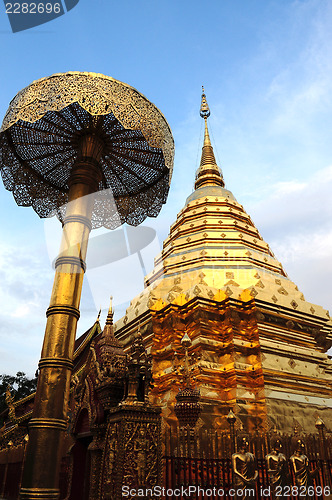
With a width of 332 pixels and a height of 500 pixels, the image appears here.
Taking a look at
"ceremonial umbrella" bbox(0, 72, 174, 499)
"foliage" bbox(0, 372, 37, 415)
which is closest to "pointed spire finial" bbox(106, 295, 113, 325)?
"ceremonial umbrella" bbox(0, 72, 174, 499)

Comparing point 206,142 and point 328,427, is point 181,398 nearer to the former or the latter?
point 328,427

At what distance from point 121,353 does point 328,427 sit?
254 inches

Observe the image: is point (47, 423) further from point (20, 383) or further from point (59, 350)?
point (20, 383)

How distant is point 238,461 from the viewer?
4863 mm

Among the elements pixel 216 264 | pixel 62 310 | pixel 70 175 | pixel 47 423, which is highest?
pixel 216 264

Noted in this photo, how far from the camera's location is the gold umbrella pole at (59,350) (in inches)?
139

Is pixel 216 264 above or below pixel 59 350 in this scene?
above

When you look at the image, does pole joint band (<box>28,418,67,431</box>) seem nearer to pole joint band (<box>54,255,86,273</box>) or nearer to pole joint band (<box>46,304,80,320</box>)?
pole joint band (<box>46,304,80,320</box>)

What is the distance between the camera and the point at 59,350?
395 cm

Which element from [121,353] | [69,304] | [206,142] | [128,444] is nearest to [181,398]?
[121,353]

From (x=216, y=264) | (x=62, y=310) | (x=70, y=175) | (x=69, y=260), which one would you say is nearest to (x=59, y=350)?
(x=62, y=310)

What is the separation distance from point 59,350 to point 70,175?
7.98 feet

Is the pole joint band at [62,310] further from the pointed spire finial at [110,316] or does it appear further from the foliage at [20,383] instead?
the foliage at [20,383]

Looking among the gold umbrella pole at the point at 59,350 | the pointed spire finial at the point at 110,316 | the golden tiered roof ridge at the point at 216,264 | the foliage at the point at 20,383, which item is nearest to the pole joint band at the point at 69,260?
the gold umbrella pole at the point at 59,350
